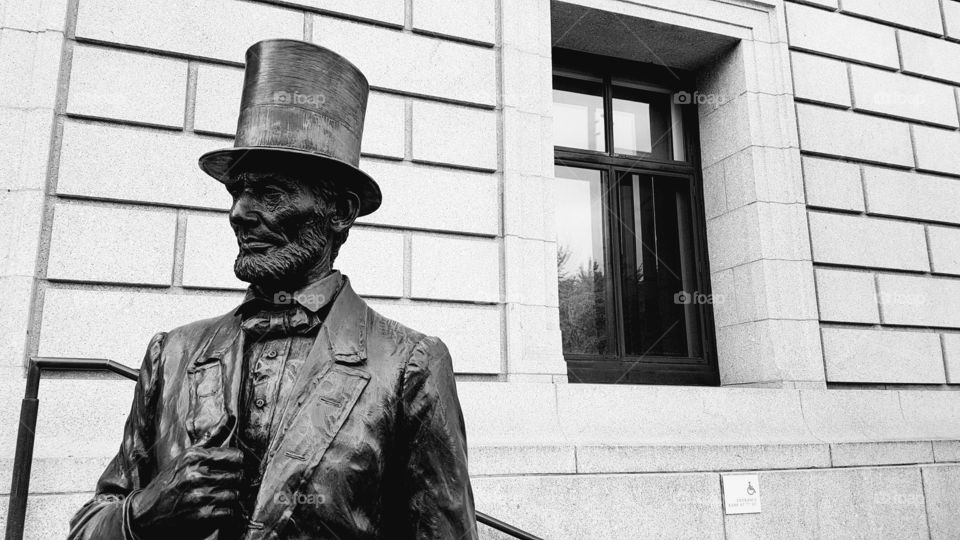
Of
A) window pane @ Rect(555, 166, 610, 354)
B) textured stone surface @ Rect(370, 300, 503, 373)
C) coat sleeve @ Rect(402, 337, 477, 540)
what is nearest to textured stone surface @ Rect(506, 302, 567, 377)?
textured stone surface @ Rect(370, 300, 503, 373)

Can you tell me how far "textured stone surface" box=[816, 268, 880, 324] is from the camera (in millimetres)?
7371

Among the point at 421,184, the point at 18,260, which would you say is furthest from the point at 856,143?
the point at 18,260

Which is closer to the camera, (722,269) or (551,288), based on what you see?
(551,288)

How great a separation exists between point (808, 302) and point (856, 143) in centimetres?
203

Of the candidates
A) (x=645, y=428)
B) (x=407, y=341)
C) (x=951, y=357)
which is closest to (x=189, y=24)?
(x=407, y=341)

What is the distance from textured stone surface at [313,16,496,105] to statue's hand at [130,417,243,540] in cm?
488

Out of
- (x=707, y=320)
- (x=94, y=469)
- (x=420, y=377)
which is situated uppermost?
(x=707, y=320)

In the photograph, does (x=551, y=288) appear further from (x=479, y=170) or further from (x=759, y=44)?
(x=759, y=44)

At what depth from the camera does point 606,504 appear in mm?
5750

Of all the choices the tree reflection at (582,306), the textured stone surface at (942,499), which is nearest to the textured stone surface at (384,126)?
the tree reflection at (582,306)

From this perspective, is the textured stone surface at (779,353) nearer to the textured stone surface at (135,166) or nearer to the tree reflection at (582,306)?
the tree reflection at (582,306)

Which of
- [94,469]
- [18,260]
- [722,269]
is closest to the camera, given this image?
[94,469]

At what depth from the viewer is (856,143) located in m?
7.97

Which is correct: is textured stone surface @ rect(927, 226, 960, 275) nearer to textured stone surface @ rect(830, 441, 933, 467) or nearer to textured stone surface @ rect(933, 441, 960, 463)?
textured stone surface @ rect(933, 441, 960, 463)
